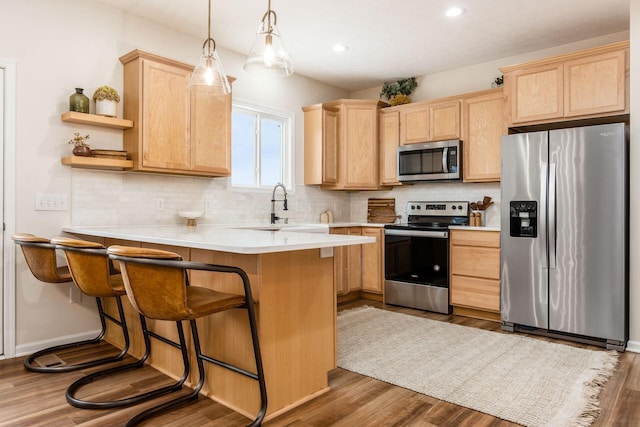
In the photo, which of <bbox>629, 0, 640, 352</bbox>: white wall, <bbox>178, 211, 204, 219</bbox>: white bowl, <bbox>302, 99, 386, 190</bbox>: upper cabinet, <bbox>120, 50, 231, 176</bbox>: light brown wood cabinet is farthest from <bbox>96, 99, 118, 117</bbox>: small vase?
<bbox>629, 0, 640, 352</bbox>: white wall

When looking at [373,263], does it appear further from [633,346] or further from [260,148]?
[633,346]

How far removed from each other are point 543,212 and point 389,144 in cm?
204

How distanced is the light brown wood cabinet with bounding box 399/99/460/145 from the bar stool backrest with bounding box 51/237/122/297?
3.50 meters

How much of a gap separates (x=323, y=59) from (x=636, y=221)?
326cm

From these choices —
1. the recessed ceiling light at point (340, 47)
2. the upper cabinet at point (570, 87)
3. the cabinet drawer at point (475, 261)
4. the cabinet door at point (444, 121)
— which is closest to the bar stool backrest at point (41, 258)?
the recessed ceiling light at point (340, 47)

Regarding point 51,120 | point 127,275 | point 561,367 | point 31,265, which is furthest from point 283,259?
point 51,120

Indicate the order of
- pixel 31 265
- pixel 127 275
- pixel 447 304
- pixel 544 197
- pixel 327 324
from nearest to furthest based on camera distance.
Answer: pixel 127 275 → pixel 327 324 → pixel 31 265 → pixel 544 197 → pixel 447 304

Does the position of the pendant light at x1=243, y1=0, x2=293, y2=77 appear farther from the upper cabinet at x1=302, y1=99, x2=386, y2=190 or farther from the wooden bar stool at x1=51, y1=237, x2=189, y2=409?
the upper cabinet at x1=302, y1=99, x2=386, y2=190

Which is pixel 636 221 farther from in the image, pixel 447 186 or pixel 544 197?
pixel 447 186

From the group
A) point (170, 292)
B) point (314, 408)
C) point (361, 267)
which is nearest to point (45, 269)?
point (170, 292)

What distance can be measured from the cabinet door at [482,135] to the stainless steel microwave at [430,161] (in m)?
0.10

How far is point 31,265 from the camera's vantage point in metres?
2.73

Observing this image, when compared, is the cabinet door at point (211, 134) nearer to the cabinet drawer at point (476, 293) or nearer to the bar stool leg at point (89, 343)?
the bar stool leg at point (89, 343)

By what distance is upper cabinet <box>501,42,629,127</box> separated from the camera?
3.32 meters
